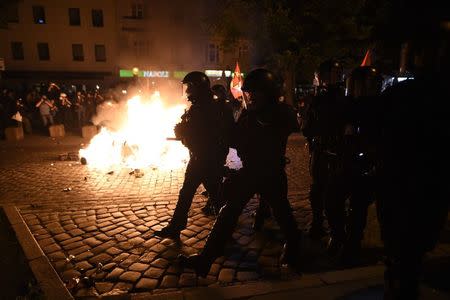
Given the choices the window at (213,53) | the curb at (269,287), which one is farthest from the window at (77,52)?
the curb at (269,287)

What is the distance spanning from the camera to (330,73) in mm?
4617

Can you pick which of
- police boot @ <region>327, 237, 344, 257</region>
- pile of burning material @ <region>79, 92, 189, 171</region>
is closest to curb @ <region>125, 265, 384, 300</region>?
police boot @ <region>327, 237, 344, 257</region>

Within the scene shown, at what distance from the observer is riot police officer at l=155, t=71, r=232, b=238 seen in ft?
16.3

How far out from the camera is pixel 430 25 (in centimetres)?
242

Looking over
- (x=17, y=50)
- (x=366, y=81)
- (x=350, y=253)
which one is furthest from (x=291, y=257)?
(x=17, y=50)

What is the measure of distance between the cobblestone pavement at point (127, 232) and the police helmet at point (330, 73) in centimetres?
211

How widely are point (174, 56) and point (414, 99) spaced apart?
35366mm

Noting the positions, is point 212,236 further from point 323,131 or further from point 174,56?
point 174,56

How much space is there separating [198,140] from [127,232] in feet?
5.91

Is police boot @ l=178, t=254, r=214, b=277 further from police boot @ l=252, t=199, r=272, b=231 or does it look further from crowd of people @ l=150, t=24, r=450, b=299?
police boot @ l=252, t=199, r=272, b=231

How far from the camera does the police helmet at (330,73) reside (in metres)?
4.62

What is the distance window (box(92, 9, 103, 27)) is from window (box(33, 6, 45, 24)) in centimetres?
444

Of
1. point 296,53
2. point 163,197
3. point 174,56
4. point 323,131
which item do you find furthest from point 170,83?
point 323,131

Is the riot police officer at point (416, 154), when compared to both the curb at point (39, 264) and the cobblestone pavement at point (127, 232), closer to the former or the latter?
the cobblestone pavement at point (127, 232)
